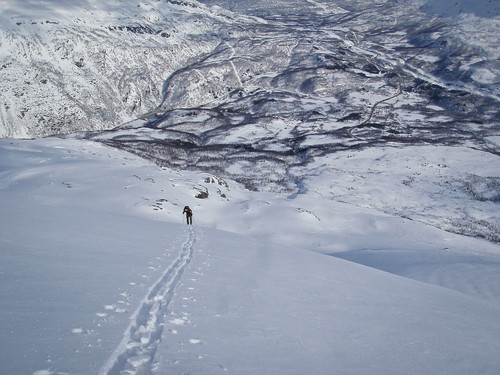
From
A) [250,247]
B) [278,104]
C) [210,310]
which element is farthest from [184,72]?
[210,310]

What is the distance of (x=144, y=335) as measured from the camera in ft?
15.4

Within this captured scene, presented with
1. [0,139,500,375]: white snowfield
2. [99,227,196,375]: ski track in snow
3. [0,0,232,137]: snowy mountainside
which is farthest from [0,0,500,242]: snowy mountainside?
[99,227,196,375]: ski track in snow

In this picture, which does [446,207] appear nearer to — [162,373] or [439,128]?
[162,373]

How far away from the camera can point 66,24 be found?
149 metres

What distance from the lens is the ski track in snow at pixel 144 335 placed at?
3.84 meters

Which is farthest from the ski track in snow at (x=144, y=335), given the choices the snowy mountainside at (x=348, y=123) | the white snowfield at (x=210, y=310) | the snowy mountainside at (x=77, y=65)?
the snowy mountainside at (x=77, y=65)

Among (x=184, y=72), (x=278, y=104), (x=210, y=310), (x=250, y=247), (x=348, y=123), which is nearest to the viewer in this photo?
(x=210, y=310)

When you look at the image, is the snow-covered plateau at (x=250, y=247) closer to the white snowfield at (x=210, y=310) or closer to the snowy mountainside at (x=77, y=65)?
the white snowfield at (x=210, y=310)

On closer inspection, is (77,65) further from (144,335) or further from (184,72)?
(144,335)

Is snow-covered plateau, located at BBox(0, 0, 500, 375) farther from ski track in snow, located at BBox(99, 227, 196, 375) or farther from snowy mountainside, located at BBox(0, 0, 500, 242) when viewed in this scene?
snowy mountainside, located at BBox(0, 0, 500, 242)

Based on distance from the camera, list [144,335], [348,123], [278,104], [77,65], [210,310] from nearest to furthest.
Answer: [144,335] < [210,310] < [348,123] < [278,104] < [77,65]

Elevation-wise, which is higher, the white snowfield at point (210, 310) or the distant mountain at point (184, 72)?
the distant mountain at point (184, 72)

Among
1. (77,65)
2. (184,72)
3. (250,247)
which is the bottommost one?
(250,247)

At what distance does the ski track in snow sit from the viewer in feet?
12.6
